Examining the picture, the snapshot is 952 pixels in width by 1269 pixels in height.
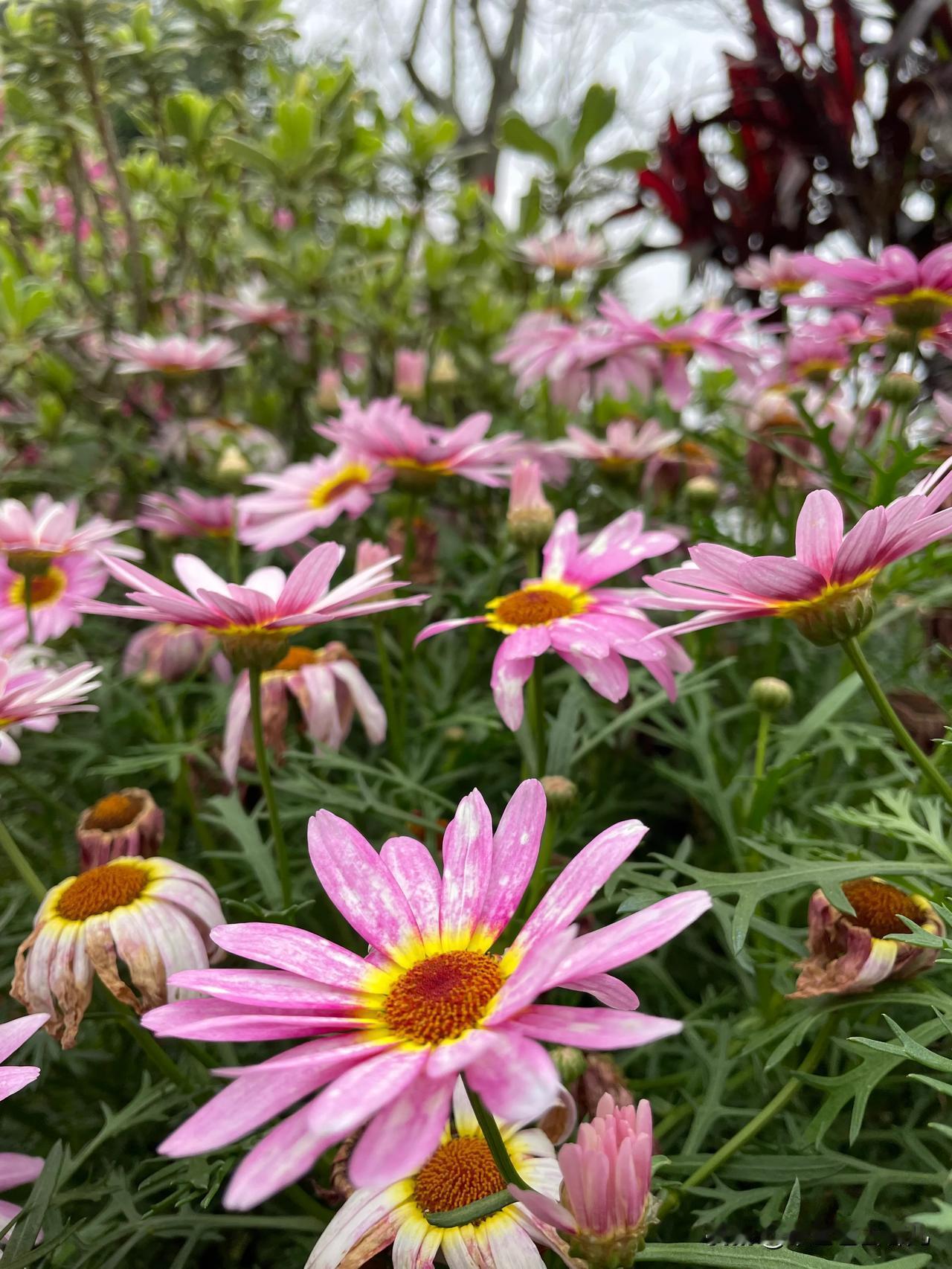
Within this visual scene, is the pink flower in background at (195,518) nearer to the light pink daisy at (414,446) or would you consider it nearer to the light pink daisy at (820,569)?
the light pink daisy at (414,446)

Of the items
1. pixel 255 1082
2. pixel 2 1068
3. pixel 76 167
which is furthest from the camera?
pixel 76 167

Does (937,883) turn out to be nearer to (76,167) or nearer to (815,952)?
(815,952)

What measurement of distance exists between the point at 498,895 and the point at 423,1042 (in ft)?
0.25

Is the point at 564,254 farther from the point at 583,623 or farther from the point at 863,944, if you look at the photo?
the point at 863,944

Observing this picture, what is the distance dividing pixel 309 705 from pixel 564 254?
925mm

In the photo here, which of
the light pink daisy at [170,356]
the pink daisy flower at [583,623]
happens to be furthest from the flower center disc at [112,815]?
the light pink daisy at [170,356]

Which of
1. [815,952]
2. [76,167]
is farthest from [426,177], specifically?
[815,952]

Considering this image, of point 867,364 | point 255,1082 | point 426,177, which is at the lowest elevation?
point 867,364

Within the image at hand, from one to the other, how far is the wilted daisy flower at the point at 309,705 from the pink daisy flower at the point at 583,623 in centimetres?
13

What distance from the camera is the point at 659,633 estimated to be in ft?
1.64

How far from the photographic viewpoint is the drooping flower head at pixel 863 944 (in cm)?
49

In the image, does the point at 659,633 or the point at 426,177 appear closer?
the point at 659,633

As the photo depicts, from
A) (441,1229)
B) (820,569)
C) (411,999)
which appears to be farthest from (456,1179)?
(820,569)

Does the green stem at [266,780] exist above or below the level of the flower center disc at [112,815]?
above
